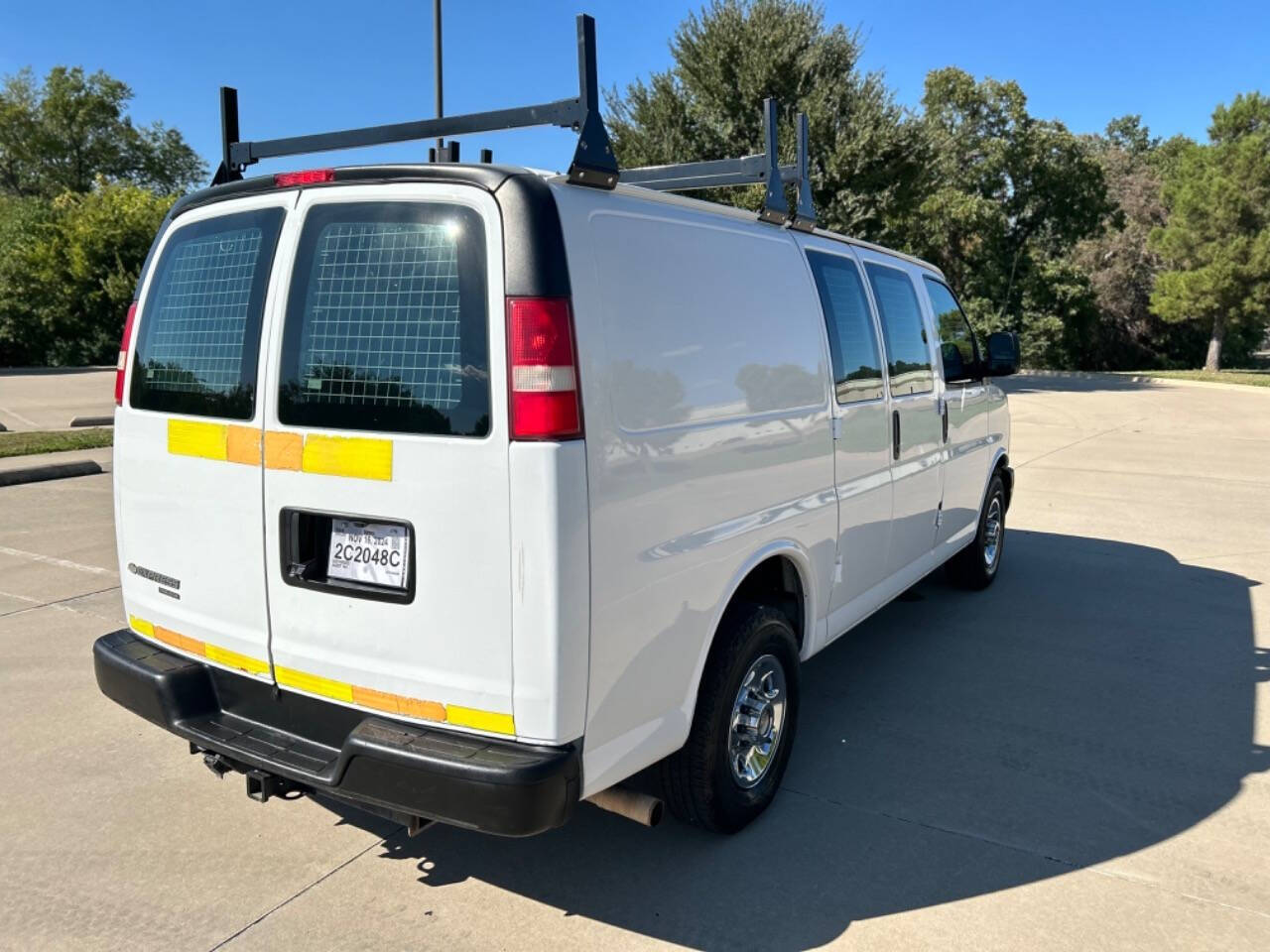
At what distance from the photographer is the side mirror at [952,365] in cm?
536

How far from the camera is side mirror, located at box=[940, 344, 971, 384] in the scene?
17.6 feet

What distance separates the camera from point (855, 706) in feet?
14.7

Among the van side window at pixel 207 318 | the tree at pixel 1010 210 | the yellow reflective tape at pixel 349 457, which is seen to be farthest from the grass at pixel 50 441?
the tree at pixel 1010 210

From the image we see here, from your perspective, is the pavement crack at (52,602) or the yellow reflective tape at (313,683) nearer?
the yellow reflective tape at (313,683)

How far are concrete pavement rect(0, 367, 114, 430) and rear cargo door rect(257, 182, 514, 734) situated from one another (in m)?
14.4

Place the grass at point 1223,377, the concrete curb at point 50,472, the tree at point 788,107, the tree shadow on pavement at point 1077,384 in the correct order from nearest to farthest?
the concrete curb at point 50,472 < the tree at point 788,107 < the tree shadow on pavement at point 1077,384 < the grass at point 1223,377

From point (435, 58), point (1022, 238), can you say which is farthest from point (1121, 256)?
point (435, 58)

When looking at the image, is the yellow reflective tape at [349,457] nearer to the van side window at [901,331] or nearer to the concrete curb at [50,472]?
the van side window at [901,331]

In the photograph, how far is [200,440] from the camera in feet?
9.64

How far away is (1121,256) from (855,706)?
41.3 meters

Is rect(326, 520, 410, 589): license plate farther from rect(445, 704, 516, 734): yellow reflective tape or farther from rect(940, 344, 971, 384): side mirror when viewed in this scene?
rect(940, 344, 971, 384): side mirror

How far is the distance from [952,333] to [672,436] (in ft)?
11.5

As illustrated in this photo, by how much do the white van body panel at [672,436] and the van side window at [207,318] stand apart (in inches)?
41.0

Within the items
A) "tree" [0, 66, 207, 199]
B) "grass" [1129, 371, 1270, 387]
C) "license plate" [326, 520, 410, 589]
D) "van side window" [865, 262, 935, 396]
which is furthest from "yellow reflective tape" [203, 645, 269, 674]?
"tree" [0, 66, 207, 199]
